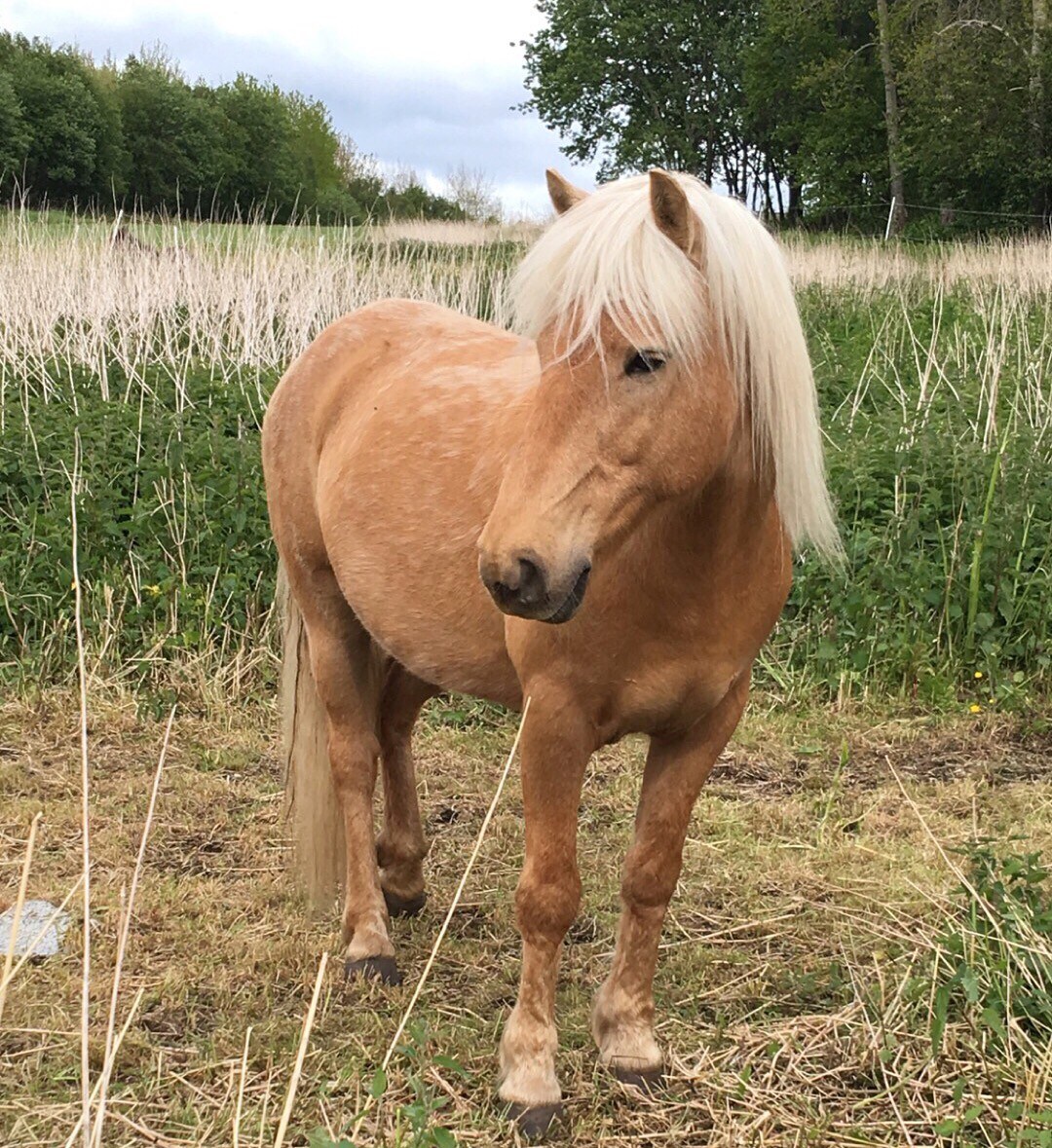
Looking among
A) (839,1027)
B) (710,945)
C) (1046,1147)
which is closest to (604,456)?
(1046,1147)

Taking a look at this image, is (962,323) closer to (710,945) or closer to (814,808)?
(814,808)

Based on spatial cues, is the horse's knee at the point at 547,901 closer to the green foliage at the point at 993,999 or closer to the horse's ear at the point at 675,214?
the green foliage at the point at 993,999

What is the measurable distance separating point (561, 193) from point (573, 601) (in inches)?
35.6

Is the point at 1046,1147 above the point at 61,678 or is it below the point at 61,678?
above

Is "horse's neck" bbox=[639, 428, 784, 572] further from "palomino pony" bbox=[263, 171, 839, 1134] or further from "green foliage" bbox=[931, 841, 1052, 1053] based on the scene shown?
"green foliage" bbox=[931, 841, 1052, 1053]

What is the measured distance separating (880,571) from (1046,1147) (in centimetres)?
335

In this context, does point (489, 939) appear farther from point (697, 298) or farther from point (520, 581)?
point (697, 298)

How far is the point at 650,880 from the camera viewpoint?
2469mm

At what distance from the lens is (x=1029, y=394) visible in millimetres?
5914

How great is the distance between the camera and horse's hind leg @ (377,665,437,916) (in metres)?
3.37

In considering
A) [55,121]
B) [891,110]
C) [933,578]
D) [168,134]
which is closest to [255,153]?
[168,134]

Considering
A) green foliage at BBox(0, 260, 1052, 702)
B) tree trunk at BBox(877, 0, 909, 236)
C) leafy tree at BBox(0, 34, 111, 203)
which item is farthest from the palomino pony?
tree trunk at BBox(877, 0, 909, 236)

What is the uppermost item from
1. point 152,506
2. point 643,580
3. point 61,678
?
point 643,580

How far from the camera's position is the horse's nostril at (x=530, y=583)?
1.71m
